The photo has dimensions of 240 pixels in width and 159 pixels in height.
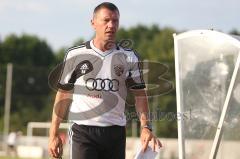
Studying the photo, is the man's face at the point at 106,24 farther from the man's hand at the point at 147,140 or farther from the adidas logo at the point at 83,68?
the man's hand at the point at 147,140

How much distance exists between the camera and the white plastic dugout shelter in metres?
8.97

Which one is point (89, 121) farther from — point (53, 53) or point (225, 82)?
point (53, 53)

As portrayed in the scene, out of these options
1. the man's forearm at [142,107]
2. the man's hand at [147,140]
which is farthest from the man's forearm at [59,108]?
the man's hand at [147,140]

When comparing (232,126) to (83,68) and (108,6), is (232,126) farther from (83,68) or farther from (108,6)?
(108,6)

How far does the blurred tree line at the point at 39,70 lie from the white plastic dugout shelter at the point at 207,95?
80.1 ft

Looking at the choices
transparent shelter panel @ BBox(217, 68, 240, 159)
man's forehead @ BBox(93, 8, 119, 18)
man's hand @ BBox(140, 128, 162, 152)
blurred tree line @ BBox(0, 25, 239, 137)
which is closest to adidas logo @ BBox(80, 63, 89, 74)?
man's forehead @ BBox(93, 8, 119, 18)

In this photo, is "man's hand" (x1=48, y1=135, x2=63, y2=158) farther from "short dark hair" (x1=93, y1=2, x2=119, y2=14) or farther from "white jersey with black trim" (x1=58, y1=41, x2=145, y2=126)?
"short dark hair" (x1=93, y1=2, x2=119, y2=14)

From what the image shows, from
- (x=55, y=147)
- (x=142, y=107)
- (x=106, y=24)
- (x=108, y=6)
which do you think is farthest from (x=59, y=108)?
(x=108, y=6)

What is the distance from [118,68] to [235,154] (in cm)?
409

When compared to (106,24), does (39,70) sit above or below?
above

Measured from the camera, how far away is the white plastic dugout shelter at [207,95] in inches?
353

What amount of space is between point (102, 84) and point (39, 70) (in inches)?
2330

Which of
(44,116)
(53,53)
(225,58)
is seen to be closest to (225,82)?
(225,58)

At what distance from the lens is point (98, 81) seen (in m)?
5.68
